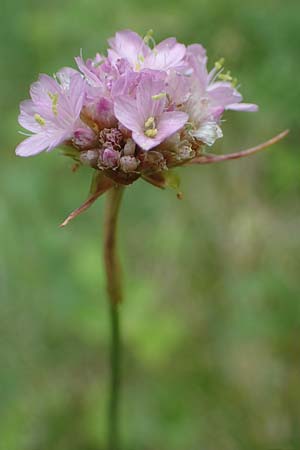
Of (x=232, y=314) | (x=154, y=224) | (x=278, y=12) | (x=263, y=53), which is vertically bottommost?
(x=232, y=314)

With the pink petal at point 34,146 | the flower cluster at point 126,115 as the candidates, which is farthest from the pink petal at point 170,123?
the pink petal at point 34,146

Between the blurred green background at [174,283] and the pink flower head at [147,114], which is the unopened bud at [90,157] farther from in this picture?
the blurred green background at [174,283]

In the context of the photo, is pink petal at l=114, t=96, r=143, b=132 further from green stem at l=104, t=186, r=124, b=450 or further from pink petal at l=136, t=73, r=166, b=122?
green stem at l=104, t=186, r=124, b=450

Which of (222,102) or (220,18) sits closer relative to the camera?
(222,102)

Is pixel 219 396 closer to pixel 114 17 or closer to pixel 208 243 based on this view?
pixel 208 243

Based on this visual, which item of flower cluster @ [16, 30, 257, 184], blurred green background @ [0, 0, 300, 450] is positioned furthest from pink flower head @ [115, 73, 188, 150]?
blurred green background @ [0, 0, 300, 450]

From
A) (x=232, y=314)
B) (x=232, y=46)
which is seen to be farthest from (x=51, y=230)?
(x=232, y=46)
